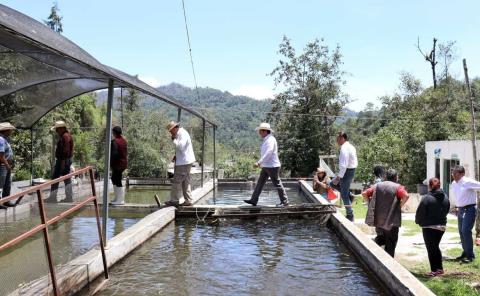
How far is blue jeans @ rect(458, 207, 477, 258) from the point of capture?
7348 mm

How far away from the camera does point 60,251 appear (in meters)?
5.74

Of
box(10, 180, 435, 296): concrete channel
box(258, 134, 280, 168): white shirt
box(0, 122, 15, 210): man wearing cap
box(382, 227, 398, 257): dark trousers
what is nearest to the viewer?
box(10, 180, 435, 296): concrete channel

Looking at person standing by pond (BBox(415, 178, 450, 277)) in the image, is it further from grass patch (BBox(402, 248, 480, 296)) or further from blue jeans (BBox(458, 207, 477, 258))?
blue jeans (BBox(458, 207, 477, 258))

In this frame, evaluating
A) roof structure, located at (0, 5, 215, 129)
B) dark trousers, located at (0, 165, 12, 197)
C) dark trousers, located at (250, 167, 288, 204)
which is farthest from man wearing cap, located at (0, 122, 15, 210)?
dark trousers, located at (250, 167, 288, 204)

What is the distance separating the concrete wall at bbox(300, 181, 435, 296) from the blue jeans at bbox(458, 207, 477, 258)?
56.7 inches

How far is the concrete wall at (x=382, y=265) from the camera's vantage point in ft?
16.1

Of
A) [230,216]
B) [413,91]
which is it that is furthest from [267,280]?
[413,91]

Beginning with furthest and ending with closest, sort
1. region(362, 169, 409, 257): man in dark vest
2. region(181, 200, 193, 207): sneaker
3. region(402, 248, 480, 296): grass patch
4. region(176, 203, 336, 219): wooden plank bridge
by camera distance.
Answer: region(181, 200, 193, 207): sneaker < region(176, 203, 336, 219): wooden plank bridge < region(362, 169, 409, 257): man in dark vest < region(402, 248, 480, 296): grass patch

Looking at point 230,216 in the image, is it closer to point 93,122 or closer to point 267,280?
point 267,280

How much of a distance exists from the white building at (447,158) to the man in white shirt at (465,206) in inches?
372

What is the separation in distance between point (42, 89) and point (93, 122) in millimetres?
36683

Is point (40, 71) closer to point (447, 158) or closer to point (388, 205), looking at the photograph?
point (388, 205)

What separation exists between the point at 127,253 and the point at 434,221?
4.17 metres

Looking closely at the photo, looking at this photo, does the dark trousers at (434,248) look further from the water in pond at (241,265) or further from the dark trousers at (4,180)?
the dark trousers at (4,180)
